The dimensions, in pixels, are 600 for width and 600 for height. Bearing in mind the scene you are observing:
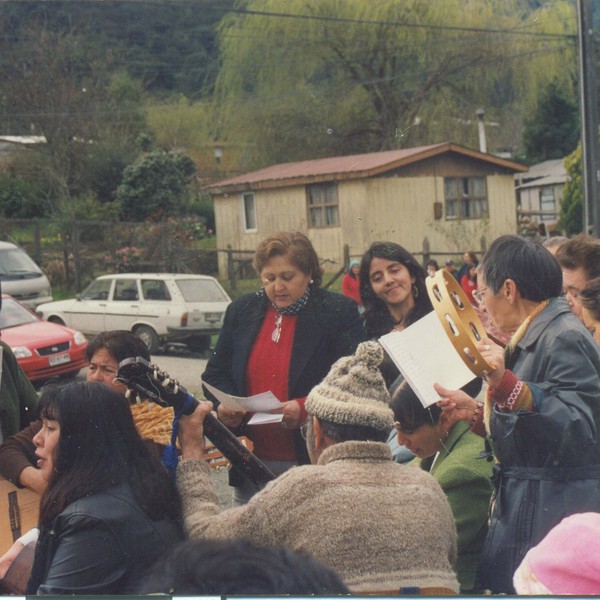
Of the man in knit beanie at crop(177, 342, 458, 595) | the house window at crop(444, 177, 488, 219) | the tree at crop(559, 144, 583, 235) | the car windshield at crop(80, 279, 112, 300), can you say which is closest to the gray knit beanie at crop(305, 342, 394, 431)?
the man in knit beanie at crop(177, 342, 458, 595)

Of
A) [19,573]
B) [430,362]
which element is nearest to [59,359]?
[19,573]

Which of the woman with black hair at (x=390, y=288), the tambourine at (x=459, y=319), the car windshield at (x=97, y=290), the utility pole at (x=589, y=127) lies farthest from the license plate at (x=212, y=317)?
the utility pole at (x=589, y=127)

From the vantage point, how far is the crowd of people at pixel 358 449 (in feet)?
7.03

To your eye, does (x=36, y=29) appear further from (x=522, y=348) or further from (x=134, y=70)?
(x=522, y=348)

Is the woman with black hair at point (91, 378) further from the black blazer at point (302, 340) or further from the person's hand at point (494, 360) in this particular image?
the person's hand at point (494, 360)

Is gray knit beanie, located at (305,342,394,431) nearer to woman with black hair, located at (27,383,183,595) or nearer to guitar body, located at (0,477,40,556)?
woman with black hair, located at (27,383,183,595)

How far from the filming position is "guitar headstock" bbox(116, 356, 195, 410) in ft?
7.46

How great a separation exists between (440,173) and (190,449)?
47.5 inches

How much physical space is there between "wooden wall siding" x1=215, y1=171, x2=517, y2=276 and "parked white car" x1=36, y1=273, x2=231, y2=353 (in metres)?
0.12

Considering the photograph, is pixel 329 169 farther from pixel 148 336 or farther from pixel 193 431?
pixel 193 431

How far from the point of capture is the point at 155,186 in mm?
2990

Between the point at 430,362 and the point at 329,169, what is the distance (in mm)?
753

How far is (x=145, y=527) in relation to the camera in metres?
2.35

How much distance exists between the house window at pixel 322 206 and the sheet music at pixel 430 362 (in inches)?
19.8
